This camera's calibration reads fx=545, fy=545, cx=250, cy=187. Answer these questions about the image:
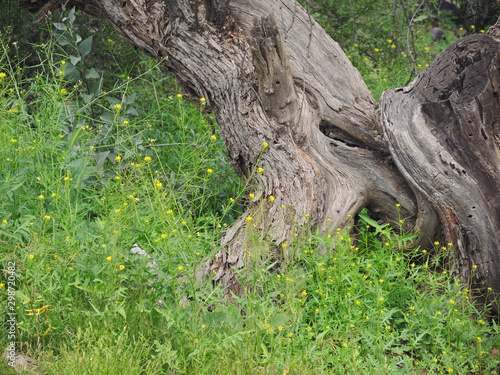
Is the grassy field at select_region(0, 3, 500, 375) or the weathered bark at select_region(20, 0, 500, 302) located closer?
the grassy field at select_region(0, 3, 500, 375)

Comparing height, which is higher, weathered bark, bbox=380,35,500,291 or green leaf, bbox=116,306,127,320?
weathered bark, bbox=380,35,500,291

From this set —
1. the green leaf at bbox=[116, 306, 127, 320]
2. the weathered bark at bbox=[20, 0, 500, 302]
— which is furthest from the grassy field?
the weathered bark at bbox=[20, 0, 500, 302]

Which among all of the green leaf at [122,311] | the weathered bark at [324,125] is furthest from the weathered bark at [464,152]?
the green leaf at [122,311]

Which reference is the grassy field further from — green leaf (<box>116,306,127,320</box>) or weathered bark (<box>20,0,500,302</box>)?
weathered bark (<box>20,0,500,302</box>)

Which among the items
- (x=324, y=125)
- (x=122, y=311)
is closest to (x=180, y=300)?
(x=122, y=311)

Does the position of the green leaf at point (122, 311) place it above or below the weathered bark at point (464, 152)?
below

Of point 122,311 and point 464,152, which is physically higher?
point 464,152

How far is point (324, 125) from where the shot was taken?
12.9 ft

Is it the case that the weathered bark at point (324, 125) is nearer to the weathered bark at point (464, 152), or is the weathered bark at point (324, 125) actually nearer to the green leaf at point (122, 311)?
the weathered bark at point (464, 152)

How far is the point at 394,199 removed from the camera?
3734mm

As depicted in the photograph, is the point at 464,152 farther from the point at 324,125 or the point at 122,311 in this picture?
the point at 122,311

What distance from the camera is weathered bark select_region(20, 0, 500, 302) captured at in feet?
11.1

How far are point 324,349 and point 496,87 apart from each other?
196cm

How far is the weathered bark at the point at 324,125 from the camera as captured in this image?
3.39 m
